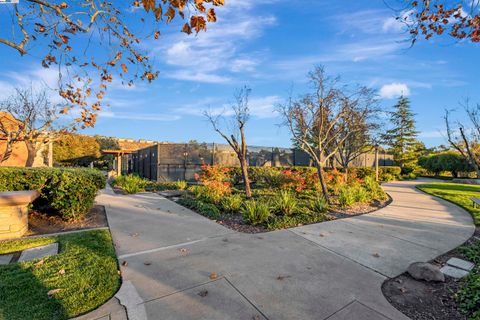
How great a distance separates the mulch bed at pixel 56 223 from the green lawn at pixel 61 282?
896 millimetres

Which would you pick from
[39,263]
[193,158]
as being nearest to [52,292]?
[39,263]

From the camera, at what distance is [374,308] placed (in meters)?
2.05

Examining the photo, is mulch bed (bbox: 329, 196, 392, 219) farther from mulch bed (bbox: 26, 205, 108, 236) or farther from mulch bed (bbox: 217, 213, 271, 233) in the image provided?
mulch bed (bbox: 26, 205, 108, 236)

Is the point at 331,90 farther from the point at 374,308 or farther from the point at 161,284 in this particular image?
the point at 161,284

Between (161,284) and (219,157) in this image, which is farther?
(219,157)

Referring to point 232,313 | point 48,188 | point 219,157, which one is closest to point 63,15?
point 48,188

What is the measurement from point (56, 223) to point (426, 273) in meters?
6.61

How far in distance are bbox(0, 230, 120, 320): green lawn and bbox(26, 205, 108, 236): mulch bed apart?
0.90m

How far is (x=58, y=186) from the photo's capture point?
4434 millimetres

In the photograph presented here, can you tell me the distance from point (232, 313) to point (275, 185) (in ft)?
25.0

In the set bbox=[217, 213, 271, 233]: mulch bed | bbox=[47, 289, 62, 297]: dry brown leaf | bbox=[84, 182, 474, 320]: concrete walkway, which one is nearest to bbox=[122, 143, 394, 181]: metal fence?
bbox=[84, 182, 474, 320]: concrete walkway

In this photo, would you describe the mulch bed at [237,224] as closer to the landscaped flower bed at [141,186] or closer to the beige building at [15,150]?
the landscaped flower bed at [141,186]

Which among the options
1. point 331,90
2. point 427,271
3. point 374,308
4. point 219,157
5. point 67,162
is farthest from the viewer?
point 67,162

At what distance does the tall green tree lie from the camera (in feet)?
74.4
